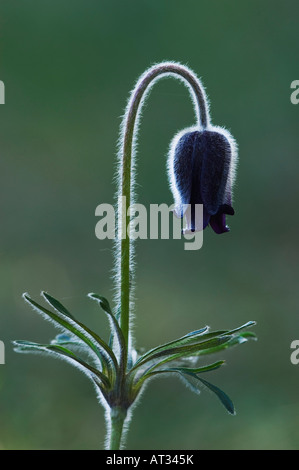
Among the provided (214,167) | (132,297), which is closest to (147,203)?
(214,167)

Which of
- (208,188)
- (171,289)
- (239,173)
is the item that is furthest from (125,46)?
(208,188)

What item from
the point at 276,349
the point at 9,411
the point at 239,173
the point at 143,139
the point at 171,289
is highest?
the point at 143,139

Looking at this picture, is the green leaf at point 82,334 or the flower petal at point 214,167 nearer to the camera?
the green leaf at point 82,334

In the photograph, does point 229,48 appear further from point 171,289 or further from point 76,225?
point 171,289

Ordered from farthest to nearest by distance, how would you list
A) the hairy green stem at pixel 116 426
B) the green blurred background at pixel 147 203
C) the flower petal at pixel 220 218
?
the green blurred background at pixel 147 203
the flower petal at pixel 220 218
the hairy green stem at pixel 116 426

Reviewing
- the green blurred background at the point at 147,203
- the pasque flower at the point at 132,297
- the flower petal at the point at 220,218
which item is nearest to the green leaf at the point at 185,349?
the pasque flower at the point at 132,297

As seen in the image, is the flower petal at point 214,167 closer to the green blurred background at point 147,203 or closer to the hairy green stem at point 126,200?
the hairy green stem at point 126,200
